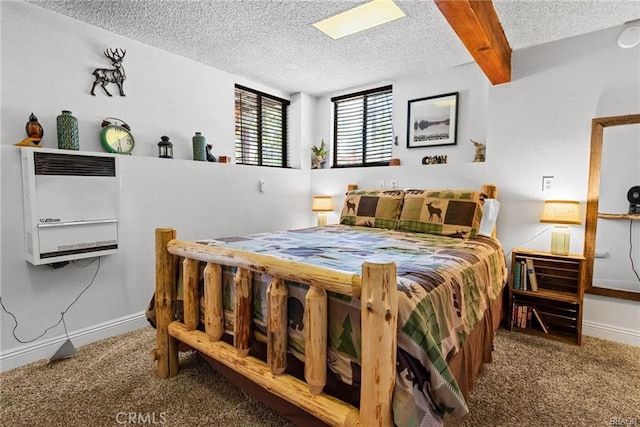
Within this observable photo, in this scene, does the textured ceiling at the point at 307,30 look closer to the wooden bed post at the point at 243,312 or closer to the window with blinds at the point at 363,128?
the window with blinds at the point at 363,128

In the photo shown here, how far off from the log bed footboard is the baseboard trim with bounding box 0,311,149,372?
2.75 ft

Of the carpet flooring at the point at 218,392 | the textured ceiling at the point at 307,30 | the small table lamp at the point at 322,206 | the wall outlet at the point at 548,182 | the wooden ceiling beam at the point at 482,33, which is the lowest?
the carpet flooring at the point at 218,392

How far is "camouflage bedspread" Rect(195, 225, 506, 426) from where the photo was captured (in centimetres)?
99

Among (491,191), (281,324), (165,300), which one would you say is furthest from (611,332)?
(165,300)

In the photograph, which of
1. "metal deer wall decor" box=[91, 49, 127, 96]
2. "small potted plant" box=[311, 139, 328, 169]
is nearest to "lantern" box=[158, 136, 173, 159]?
"metal deer wall decor" box=[91, 49, 127, 96]

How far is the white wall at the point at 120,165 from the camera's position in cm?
Result: 198

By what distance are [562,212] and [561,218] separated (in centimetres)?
5

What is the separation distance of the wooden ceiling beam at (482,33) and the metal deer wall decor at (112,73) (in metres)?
2.32

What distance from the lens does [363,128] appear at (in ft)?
12.7

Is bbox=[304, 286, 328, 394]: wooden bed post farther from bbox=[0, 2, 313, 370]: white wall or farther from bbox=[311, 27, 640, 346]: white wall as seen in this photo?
bbox=[311, 27, 640, 346]: white wall

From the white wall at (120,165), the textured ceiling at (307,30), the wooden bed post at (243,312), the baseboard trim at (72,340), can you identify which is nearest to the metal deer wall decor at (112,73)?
the white wall at (120,165)

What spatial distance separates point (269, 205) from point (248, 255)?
7.41ft

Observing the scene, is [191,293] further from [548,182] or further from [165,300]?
[548,182]

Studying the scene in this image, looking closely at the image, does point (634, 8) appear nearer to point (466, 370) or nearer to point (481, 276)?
point (481, 276)
